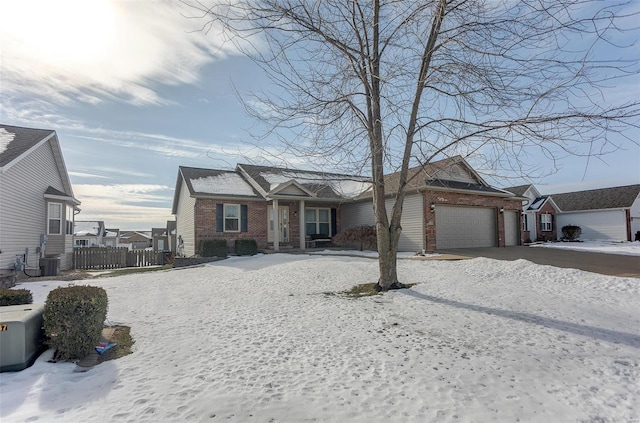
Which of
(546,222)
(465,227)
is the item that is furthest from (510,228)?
(546,222)

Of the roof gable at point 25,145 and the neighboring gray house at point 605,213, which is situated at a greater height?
the roof gable at point 25,145

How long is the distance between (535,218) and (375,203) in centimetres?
2591

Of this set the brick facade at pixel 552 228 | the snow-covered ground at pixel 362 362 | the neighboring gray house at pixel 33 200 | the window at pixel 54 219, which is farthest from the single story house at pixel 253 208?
the brick facade at pixel 552 228

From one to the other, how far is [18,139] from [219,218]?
911 cm

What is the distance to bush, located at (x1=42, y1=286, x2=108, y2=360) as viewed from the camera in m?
4.80

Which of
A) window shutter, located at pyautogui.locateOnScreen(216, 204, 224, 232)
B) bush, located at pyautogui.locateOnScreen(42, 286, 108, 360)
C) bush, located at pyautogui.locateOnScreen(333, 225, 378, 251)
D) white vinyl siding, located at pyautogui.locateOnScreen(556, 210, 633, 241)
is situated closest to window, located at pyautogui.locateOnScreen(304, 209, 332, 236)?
bush, located at pyautogui.locateOnScreen(333, 225, 378, 251)

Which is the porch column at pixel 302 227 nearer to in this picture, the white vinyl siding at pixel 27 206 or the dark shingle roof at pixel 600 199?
the white vinyl siding at pixel 27 206

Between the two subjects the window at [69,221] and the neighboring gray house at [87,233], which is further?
the neighboring gray house at [87,233]

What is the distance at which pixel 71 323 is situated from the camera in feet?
15.8

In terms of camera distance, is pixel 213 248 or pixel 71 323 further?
pixel 213 248

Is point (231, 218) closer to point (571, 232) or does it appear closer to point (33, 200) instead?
point (33, 200)

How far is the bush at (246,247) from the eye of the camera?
17.5 m

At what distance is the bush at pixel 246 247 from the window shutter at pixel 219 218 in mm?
1532

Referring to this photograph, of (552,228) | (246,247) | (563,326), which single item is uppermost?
(552,228)
